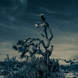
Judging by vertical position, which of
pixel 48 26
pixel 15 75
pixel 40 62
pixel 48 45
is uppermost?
pixel 48 26

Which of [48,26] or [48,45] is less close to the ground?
[48,26]

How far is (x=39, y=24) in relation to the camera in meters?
17.6

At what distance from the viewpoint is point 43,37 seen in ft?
55.9

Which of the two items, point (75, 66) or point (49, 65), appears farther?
point (75, 66)

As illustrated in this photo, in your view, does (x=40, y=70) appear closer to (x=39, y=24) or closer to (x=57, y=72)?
(x=57, y=72)

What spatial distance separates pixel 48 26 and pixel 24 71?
433cm

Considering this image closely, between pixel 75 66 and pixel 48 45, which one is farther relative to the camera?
pixel 75 66

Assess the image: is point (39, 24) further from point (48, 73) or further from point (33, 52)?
point (48, 73)

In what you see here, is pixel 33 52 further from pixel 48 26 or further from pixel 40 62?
pixel 48 26

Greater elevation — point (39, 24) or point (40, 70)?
point (39, 24)

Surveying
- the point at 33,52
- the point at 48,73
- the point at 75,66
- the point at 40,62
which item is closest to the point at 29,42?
the point at 33,52

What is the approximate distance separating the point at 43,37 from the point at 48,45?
2.72 ft

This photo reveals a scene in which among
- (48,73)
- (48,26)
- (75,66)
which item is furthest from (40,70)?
(75,66)

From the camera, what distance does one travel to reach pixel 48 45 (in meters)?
16.8
